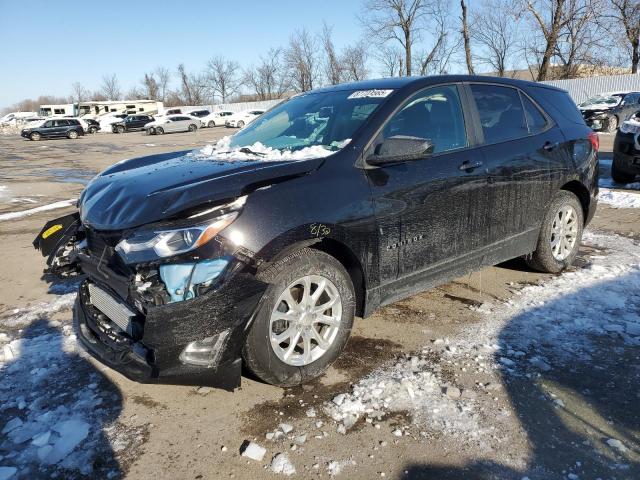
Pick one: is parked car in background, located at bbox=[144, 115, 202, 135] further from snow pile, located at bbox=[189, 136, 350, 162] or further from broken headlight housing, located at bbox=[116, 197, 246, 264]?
broken headlight housing, located at bbox=[116, 197, 246, 264]

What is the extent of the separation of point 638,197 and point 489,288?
16.2 feet

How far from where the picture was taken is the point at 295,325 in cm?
286

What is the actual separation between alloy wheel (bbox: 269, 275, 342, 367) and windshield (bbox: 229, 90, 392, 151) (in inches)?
35.9

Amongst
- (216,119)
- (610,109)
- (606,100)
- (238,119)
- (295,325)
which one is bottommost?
(295,325)

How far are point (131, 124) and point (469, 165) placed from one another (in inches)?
1723

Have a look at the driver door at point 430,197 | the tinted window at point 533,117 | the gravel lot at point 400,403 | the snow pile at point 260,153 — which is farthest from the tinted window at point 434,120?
the gravel lot at point 400,403

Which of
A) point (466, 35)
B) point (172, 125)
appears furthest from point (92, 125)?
point (466, 35)

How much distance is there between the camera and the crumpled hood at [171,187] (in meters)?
2.57

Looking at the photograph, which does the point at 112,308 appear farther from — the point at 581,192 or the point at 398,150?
the point at 581,192

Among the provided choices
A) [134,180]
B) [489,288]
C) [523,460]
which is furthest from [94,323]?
[489,288]

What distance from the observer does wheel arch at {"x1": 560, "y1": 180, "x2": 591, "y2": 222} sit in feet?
15.4

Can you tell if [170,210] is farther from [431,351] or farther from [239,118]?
[239,118]

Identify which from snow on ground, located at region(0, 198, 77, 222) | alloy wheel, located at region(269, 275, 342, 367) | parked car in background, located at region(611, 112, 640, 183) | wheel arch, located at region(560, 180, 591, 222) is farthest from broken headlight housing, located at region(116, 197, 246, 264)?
parked car in background, located at region(611, 112, 640, 183)

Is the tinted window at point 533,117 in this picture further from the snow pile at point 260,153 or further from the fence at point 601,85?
the fence at point 601,85
